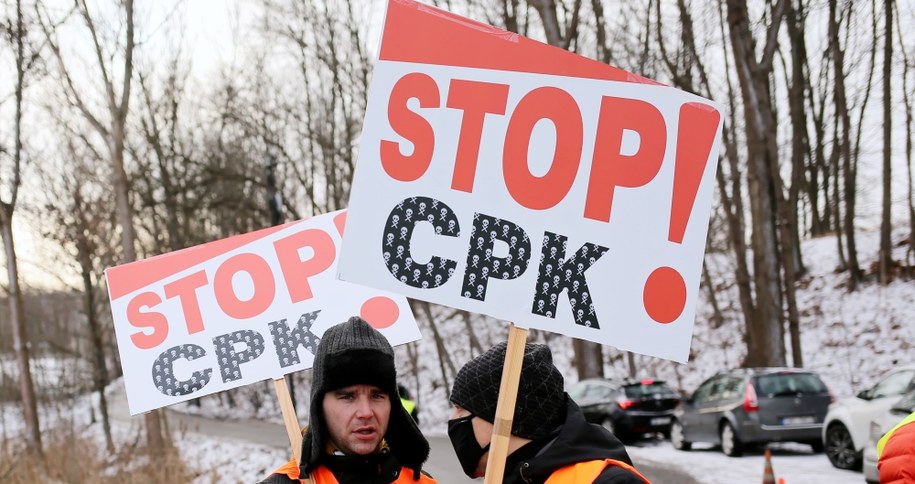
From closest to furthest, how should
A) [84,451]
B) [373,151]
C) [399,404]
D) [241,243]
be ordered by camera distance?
1. [373,151]
2. [399,404]
3. [241,243]
4. [84,451]

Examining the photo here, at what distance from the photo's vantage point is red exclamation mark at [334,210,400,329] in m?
4.47

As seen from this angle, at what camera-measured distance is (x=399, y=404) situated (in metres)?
3.59

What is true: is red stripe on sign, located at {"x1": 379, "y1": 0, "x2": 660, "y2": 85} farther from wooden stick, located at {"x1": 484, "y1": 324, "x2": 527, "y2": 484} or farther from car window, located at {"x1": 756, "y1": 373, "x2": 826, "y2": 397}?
car window, located at {"x1": 756, "y1": 373, "x2": 826, "y2": 397}

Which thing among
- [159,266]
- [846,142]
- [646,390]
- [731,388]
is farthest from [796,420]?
[846,142]

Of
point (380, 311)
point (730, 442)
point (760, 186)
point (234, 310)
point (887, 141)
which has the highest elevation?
point (887, 141)

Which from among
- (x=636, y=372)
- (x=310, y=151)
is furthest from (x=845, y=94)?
(x=310, y=151)

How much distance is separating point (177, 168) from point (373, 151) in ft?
104

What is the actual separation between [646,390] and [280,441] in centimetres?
1033

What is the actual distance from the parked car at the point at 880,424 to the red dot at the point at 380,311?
7.29 metres

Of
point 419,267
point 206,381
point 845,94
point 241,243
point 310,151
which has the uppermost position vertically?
point 310,151

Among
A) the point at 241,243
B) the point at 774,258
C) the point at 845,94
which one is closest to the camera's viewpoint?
the point at 241,243

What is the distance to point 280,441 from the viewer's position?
25.2 m

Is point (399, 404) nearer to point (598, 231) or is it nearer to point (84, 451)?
point (598, 231)

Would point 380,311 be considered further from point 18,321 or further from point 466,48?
point 18,321
